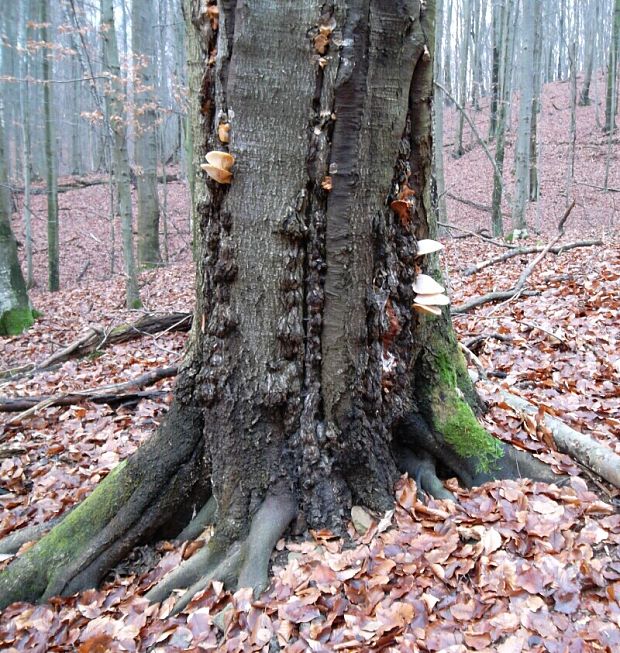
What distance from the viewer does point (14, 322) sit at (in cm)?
982

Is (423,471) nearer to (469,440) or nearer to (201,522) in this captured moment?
(469,440)

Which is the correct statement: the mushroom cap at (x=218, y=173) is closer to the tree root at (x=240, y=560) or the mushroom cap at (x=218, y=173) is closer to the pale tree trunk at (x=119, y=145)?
the tree root at (x=240, y=560)

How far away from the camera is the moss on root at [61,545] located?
2.71 meters

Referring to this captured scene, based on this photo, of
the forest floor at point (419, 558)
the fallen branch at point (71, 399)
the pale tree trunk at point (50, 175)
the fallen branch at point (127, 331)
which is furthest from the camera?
the pale tree trunk at point (50, 175)

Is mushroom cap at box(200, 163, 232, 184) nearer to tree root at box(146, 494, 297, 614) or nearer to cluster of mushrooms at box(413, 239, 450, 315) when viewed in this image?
cluster of mushrooms at box(413, 239, 450, 315)

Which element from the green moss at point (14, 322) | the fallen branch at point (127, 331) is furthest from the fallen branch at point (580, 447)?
the green moss at point (14, 322)

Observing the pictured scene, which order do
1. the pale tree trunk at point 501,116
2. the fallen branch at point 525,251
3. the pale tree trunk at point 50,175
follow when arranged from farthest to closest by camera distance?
the pale tree trunk at point 501,116 < the pale tree trunk at point 50,175 < the fallen branch at point 525,251

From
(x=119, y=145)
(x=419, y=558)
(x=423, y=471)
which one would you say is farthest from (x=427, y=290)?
(x=119, y=145)

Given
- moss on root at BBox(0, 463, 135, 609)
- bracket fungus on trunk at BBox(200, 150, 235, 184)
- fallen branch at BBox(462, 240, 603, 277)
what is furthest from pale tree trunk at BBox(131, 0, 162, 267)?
bracket fungus on trunk at BBox(200, 150, 235, 184)

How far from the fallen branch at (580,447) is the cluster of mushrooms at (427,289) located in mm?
1133

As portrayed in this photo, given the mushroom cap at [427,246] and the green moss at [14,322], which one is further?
the green moss at [14,322]

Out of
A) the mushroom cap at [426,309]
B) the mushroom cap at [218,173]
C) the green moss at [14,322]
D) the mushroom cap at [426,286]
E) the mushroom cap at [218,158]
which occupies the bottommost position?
the green moss at [14,322]

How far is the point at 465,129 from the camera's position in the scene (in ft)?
109

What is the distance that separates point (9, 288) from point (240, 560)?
960 cm
